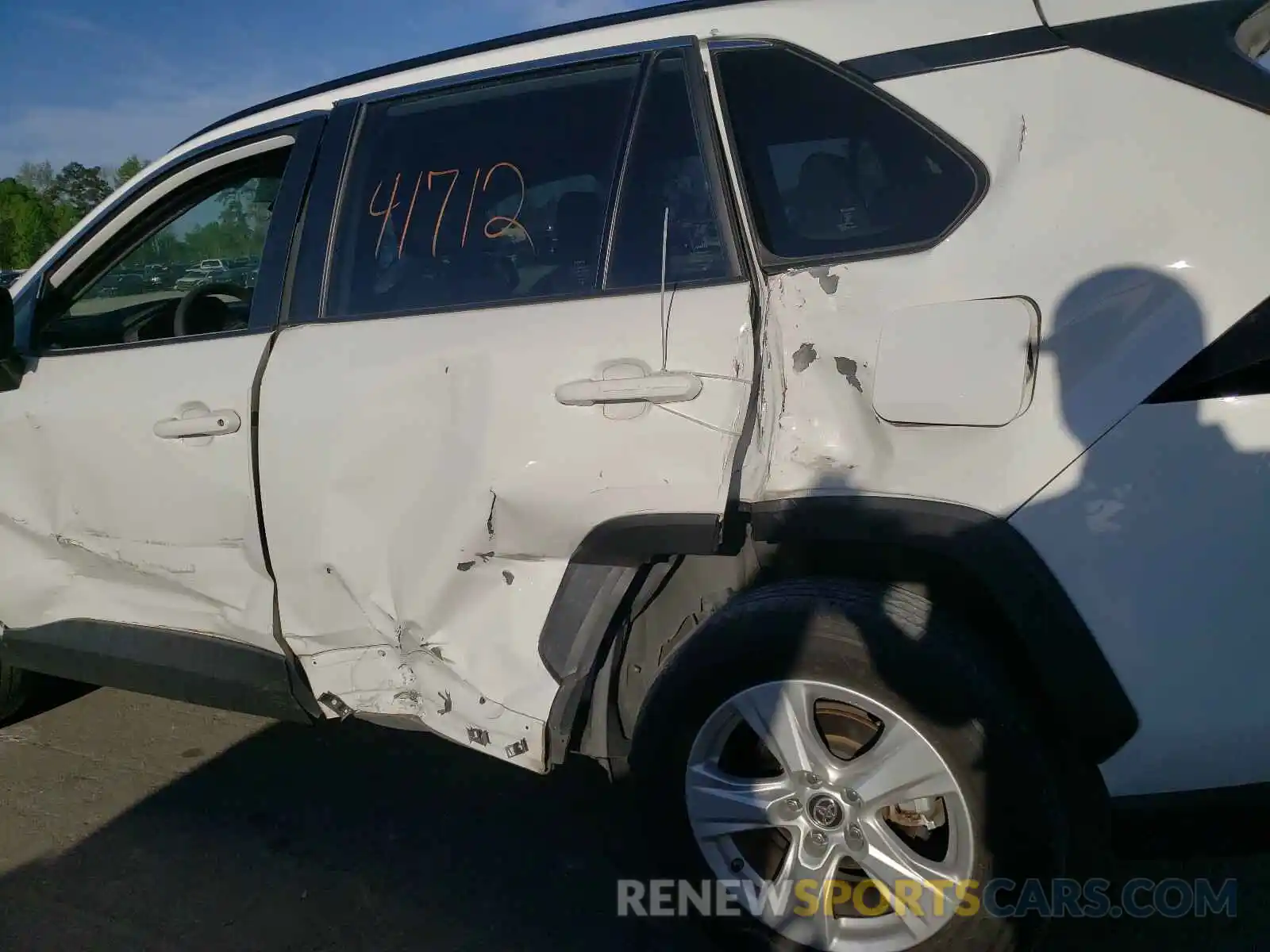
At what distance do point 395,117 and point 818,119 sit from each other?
1174 millimetres

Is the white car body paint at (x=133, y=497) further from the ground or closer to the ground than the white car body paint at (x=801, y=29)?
closer to the ground

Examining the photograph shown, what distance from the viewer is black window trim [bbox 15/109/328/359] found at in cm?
265

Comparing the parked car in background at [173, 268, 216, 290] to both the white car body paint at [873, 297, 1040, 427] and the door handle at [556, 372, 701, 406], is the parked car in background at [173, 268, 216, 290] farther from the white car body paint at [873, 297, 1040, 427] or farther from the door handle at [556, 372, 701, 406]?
the white car body paint at [873, 297, 1040, 427]

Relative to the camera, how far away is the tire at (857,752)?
1864 millimetres

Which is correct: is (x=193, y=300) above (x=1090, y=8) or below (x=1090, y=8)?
below

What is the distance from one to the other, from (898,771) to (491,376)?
122 centimetres

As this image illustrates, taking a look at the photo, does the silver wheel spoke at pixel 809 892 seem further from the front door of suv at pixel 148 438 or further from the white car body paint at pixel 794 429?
the front door of suv at pixel 148 438

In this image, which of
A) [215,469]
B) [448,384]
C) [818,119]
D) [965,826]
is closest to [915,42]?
[818,119]

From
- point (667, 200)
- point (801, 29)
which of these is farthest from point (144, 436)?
point (801, 29)

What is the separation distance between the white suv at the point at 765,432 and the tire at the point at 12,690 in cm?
94

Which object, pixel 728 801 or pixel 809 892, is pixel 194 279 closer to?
pixel 728 801

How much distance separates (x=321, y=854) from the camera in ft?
8.98

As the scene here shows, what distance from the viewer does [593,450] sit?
2.10 meters

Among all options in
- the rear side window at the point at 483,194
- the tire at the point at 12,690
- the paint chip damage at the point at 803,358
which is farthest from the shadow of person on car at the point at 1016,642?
the tire at the point at 12,690
